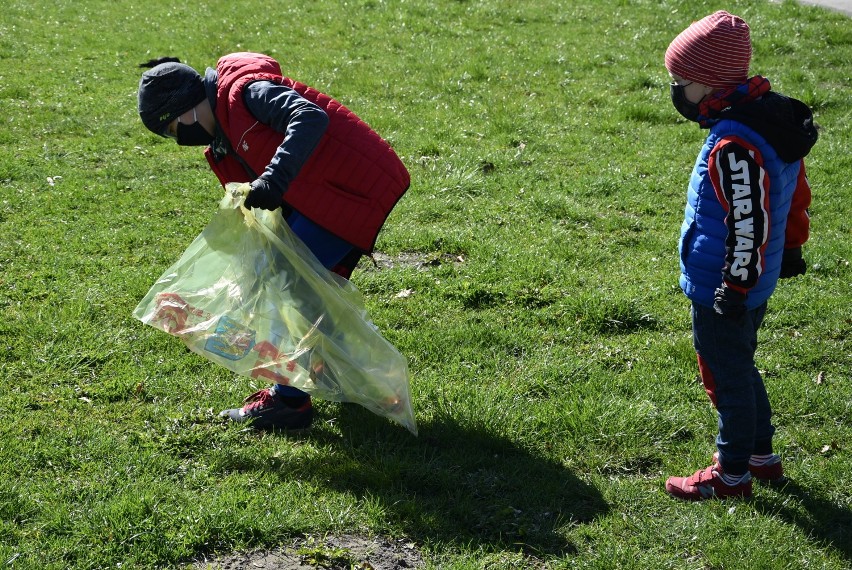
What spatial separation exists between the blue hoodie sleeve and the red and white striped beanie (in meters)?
1.38

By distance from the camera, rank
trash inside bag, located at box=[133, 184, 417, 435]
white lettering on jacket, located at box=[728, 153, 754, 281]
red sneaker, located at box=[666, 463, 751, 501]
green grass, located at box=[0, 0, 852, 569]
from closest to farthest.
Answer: white lettering on jacket, located at box=[728, 153, 754, 281]
green grass, located at box=[0, 0, 852, 569]
red sneaker, located at box=[666, 463, 751, 501]
trash inside bag, located at box=[133, 184, 417, 435]

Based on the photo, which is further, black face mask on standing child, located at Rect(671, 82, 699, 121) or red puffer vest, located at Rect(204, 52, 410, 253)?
red puffer vest, located at Rect(204, 52, 410, 253)

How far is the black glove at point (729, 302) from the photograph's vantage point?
326 cm

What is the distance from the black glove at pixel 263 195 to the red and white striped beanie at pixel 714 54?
1.58 metres

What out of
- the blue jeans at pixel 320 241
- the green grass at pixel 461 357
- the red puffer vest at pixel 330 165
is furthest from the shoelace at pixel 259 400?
the red puffer vest at pixel 330 165

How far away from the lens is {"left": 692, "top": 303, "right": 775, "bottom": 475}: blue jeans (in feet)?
11.4

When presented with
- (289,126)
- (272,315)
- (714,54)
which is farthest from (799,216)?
(272,315)

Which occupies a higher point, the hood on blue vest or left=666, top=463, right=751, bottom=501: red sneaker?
the hood on blue vest

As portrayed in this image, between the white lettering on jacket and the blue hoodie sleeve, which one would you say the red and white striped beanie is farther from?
the blue hoodie sleeve

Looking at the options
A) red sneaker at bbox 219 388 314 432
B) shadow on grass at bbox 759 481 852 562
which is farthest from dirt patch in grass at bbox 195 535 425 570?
shadow on grass at bbox 759 481 852 562

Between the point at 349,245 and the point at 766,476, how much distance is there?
6.70 feet

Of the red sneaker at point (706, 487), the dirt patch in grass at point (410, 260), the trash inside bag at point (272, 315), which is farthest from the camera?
the dirt patch in grass at point (410, 260)

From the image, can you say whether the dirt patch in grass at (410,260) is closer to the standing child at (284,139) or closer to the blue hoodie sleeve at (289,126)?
the standing child at (284,139)

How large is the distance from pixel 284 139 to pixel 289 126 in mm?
120
